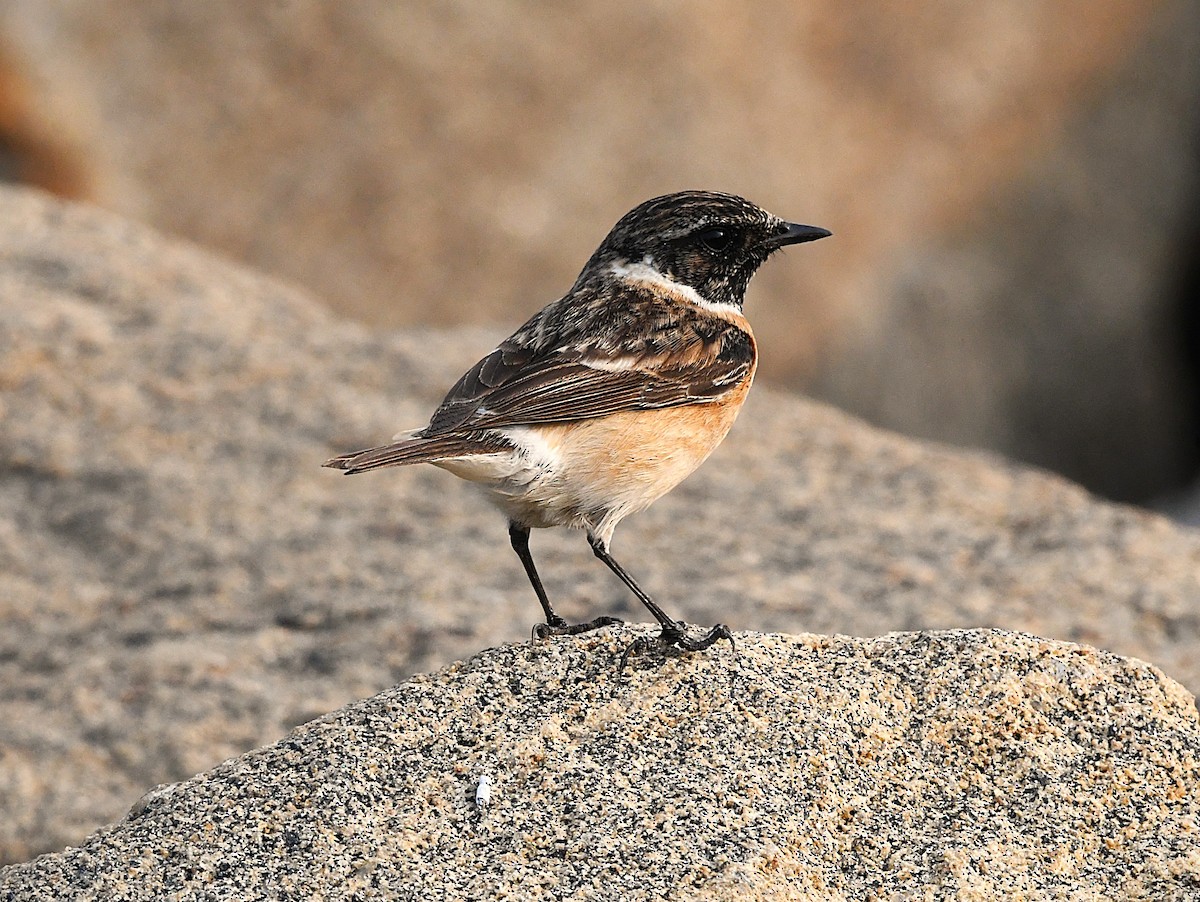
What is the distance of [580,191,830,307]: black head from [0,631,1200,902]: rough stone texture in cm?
185

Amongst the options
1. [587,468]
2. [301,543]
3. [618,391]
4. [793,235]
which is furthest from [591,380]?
[301,543]

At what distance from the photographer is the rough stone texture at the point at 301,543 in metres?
6.08

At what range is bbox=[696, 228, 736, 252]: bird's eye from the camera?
5.89 metres

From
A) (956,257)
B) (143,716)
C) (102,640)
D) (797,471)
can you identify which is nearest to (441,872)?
(143,716)

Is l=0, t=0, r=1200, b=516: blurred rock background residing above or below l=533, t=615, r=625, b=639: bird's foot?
above

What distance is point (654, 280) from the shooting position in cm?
593

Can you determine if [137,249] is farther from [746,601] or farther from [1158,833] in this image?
[1158,833]

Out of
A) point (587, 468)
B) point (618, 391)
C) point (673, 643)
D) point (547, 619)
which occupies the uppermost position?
point (618, 391)

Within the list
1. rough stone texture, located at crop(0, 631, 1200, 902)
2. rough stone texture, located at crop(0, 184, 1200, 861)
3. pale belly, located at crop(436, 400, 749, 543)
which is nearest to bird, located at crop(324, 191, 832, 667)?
pale belly, located at crop(436, 400, 749, 543)

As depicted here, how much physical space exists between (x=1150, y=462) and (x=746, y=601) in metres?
6.98

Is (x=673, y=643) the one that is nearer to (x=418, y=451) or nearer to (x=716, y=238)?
(x=418, y=451)

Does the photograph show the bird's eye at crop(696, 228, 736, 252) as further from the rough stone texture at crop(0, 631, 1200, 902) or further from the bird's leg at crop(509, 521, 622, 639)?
the rough stone texture at crop(0, 631, 1200, 902)

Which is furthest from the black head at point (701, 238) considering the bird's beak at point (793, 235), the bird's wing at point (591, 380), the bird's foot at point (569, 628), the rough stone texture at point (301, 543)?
the bird's foot at point (569, 628)

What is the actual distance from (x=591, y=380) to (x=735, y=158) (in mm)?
6786
